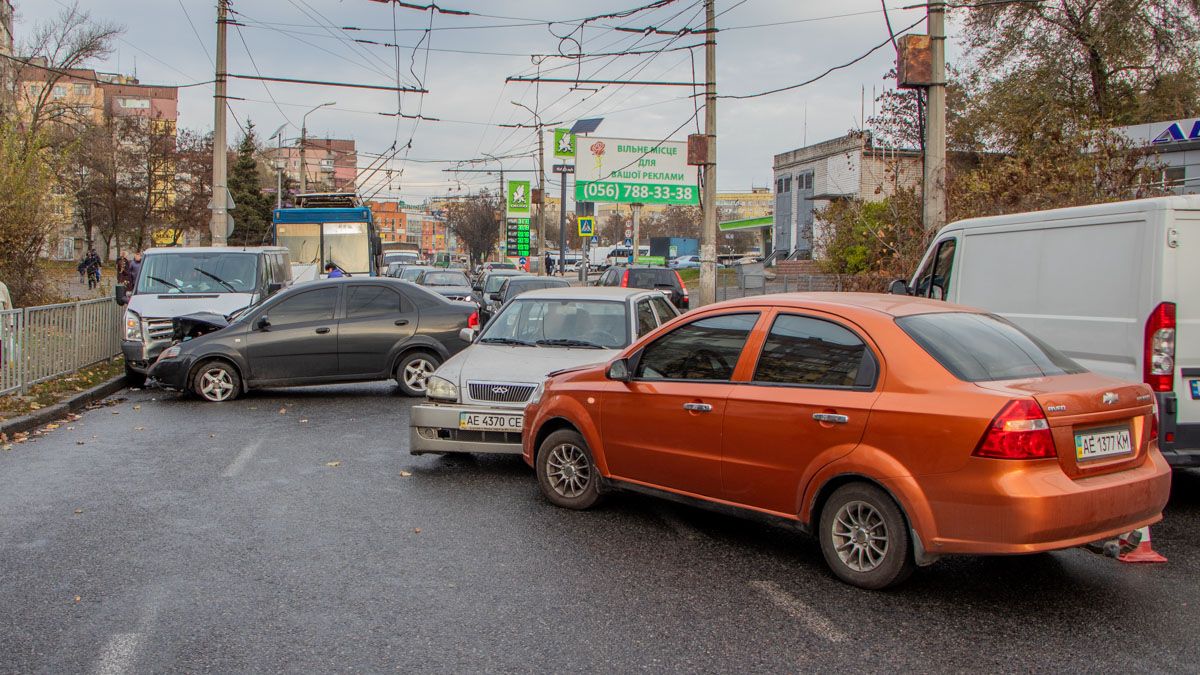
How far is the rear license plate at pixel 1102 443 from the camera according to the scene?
498 cm

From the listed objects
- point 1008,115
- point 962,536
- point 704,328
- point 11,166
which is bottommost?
point 962,536

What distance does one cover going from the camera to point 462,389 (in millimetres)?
8531

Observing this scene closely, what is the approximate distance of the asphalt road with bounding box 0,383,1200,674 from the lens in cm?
449

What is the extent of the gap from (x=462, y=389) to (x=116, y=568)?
10.8 ft

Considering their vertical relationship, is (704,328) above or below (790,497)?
above

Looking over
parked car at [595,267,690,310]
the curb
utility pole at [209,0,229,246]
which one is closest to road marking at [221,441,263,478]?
the curb

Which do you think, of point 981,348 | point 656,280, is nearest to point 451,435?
point 981,348

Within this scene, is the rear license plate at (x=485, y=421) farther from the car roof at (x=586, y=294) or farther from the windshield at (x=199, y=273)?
the windshield at (x=199, y=273)

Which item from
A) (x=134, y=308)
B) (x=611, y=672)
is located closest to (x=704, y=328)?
(x=611, y=672)

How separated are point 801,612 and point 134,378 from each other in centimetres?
1321

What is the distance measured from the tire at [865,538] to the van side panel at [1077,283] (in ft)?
9.14

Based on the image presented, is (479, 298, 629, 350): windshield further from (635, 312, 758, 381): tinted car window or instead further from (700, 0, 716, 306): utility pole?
(700, 0, 716, 306): utility pole

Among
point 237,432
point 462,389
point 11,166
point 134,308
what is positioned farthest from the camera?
point 11,166

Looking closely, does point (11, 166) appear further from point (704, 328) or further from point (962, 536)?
point (962, 536)
